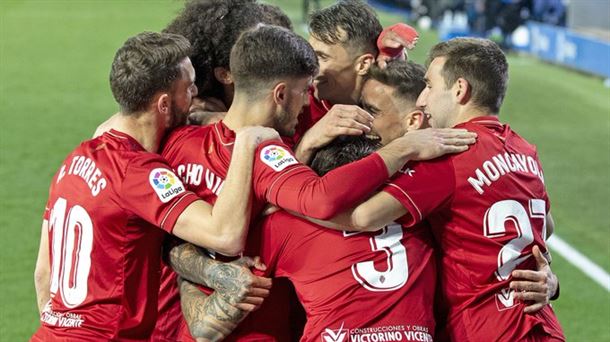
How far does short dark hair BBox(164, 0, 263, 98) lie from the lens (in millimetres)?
5590

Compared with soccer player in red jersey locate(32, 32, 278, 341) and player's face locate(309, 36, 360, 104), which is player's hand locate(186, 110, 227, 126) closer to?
soccer player in red jersey locate(32, 32, 278, 341)

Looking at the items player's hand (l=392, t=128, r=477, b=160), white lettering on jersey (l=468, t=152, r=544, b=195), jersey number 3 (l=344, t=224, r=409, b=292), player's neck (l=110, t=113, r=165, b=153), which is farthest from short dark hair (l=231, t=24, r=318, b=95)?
white lettering on jersey (l=468, t=152, r=544, b=195)

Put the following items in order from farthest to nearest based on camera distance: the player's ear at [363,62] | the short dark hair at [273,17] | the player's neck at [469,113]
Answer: the short dark hair at [273,17] → the player's ear at [363,62] → the player's neck at [469,113]

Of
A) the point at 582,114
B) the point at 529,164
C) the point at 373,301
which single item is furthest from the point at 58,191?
the point at 582,114

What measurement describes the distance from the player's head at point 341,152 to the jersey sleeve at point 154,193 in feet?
1.87

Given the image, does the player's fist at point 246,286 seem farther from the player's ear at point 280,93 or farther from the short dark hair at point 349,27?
the short dark hair at point 349,27

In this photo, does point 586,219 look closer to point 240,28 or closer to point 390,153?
point 240,28

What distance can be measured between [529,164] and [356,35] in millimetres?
1321

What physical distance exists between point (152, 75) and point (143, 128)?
0.28 meters

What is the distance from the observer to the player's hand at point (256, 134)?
4461 mm

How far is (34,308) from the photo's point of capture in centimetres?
871

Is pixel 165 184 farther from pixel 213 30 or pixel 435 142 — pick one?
pixel 213 30

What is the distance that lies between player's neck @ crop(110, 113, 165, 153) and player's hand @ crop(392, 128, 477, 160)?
1.16 m

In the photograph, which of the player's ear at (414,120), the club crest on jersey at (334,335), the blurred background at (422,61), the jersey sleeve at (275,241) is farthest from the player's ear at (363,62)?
the blurred background at (422,61)
